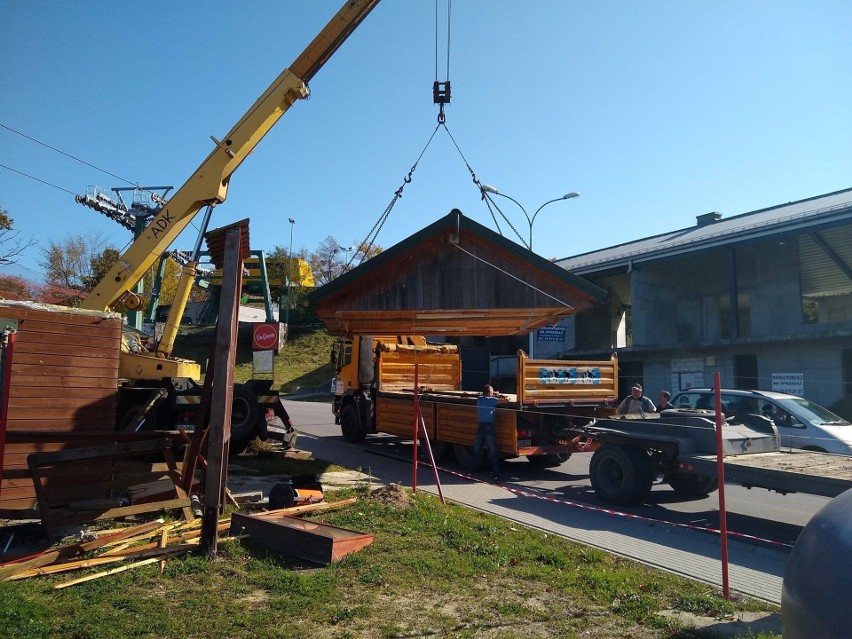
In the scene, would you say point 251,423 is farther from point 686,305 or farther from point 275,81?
point 686,305

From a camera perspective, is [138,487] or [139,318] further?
[139,318]

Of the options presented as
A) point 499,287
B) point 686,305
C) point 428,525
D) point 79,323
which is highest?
point 686,305

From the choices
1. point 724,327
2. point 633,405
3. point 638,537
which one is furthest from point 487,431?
point 724,327

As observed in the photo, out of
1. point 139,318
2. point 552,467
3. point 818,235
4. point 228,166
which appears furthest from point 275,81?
point 818,235

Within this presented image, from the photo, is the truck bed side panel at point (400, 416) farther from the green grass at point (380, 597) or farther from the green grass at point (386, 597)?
the green grass at point (380, 597)

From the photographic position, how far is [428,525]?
7391 mm

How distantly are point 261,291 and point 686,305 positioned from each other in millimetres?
30859

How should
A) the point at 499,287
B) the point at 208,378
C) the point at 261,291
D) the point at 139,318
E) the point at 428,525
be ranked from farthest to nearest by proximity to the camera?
1. the point at 261,291
2. the point at 139,318
3. the point at 499,287
4. the point at 428,525
5. the point at 208,378

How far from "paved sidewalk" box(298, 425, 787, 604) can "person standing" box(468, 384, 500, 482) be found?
1.98ft

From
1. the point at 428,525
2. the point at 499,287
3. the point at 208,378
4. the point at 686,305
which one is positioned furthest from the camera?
the point at 686,305

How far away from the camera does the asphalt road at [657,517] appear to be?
21.7ft

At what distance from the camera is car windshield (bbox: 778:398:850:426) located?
1153 cm

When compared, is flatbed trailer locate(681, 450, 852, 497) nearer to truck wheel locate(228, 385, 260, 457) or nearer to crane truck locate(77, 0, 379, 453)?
truck wheel locate(228, 385, 260, 457)

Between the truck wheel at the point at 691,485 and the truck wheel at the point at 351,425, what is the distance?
28.5 ft
